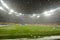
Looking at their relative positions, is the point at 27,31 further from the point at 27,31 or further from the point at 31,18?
the point at 31,18

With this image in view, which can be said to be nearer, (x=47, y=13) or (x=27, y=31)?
(x=27, y=31)

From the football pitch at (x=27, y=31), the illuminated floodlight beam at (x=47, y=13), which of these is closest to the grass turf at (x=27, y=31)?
the football pitch at (x=27, y=31)

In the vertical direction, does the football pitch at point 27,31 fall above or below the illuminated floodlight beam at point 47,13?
below

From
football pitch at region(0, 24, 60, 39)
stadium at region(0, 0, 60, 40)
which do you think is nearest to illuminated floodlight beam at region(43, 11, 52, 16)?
stadium at region(0, 0, 60, 40)

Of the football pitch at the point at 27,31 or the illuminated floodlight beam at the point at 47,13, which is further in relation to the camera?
the illuminated floodlight beam at the point at 47,13

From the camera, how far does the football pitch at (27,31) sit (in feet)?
2.15

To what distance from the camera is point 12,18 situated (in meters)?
0.74

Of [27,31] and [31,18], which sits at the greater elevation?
[31,18]

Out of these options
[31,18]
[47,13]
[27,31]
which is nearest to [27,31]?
[27,31]

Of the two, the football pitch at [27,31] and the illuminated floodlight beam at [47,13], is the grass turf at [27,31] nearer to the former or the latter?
the football pitch at [27,31]

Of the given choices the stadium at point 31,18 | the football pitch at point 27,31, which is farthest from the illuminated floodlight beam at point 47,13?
the football pitch at point 27,31

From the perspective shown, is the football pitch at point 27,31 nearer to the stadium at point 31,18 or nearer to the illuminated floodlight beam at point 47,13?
the stadium at point 31,18

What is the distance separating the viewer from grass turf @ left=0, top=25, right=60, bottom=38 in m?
0.65

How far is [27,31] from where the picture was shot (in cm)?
67
